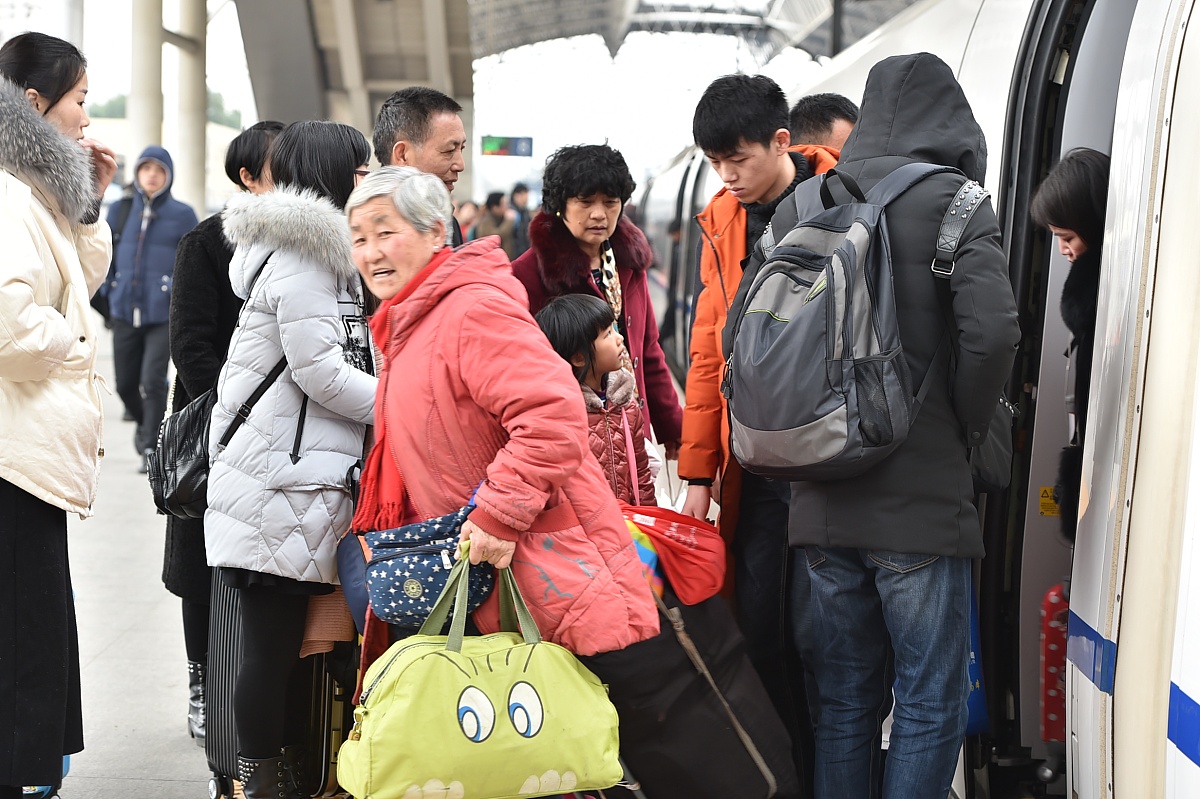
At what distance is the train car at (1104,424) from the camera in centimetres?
205

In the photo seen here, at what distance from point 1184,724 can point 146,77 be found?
1129 cm

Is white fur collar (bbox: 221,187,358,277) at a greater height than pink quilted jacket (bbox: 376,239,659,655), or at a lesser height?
greater

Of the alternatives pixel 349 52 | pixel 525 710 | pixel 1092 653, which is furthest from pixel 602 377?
pixel 349 52

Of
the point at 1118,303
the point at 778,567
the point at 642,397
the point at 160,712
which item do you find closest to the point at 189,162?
the point at 160,712

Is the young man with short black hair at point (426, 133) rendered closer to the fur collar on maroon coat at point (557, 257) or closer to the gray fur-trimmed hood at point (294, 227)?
the fur collar on maroon coat at point (557, 257)

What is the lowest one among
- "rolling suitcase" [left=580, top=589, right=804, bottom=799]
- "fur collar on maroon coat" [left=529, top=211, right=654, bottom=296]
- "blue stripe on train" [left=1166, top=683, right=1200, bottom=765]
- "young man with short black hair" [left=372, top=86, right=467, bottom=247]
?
"rolling suitcase" [left=580, top=589, right=804, bottom=799]

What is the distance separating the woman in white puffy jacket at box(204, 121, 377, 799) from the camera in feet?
9.33

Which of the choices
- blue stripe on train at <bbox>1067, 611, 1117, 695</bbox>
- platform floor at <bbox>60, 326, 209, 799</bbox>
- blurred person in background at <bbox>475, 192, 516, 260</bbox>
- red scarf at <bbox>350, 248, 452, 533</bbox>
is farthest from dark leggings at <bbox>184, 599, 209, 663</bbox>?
blurred person in background at <bbox>475, 192, 516, 260</bbox>

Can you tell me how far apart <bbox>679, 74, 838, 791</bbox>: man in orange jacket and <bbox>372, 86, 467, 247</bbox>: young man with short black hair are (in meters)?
0.77

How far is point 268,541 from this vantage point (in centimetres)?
283

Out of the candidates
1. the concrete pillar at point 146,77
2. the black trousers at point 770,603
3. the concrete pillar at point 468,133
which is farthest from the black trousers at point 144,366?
the black trousers at point 770,603

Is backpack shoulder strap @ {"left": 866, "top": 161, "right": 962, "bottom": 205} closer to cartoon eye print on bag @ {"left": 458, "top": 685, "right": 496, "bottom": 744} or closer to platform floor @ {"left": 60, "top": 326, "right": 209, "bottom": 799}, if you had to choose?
cartoon eye print on bag @ {"left": 458, "top": 685, "right": 496, "bottom": 744}

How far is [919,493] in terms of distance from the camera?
2.40 m

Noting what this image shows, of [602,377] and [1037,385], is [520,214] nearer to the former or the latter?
[602,377]
